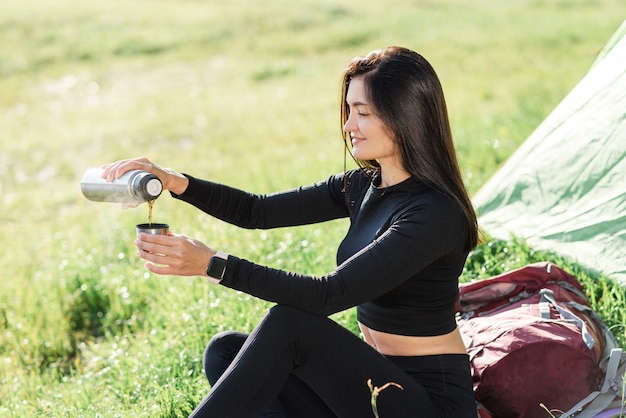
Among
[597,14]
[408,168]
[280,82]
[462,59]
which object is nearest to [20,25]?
[280,82]

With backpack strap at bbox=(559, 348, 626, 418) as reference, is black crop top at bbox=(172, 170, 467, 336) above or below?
above

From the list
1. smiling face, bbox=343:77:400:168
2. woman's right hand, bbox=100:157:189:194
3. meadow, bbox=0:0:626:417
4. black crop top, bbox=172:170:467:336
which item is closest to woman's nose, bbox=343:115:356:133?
smiling face, bbox=343:77:400:168

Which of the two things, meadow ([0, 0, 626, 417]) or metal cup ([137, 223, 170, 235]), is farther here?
meadow ([0, 0, 626, 417])

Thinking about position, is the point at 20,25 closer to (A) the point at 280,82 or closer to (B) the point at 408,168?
(A) the point at 280,82

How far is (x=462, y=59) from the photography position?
13781mm

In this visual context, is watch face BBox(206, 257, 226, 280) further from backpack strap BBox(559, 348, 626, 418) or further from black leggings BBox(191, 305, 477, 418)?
backpack strap BBox(559, 348, 626, 418)

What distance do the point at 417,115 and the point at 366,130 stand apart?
18 cm

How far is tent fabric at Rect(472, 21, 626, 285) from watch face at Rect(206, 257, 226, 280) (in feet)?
6.29

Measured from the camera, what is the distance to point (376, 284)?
2676mm

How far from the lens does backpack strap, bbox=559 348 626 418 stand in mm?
3014

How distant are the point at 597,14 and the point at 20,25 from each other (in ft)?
38.4

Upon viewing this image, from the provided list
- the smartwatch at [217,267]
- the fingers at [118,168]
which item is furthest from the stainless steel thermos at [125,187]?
the smartwatch at [217,267]

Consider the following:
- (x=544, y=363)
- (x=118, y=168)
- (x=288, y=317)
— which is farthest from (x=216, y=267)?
(x=544, y=363)

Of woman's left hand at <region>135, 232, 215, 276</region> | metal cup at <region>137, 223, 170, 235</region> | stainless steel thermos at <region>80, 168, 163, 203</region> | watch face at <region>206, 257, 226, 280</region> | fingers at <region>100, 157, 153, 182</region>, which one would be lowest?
watch face at <region>206, 257, 226, 280</region>
